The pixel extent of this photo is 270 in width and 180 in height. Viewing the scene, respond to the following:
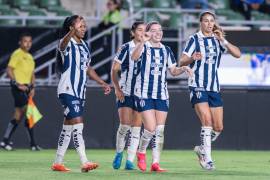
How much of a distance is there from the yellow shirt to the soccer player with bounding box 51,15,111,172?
658cm

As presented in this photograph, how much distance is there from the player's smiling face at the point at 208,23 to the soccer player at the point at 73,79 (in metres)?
1.85

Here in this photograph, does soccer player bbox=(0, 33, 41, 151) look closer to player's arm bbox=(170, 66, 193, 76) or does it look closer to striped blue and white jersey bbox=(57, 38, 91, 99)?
player's arm bbox=(170, 66, 193, 76)

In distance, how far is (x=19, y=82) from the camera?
67.7 ft

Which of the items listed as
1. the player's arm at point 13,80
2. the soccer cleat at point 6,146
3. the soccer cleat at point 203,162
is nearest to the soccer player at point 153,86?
the soccer cleat at point 203,162

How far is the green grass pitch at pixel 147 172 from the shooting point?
13.5m

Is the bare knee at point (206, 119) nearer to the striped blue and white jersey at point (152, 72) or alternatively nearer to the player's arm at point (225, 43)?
the striped blue and white jersey at point (152, 72)

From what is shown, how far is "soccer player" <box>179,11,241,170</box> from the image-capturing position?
15.0m

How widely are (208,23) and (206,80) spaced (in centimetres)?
82

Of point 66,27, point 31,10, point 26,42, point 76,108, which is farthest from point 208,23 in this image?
point 31,10

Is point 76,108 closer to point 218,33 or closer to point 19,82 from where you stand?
point 218,33

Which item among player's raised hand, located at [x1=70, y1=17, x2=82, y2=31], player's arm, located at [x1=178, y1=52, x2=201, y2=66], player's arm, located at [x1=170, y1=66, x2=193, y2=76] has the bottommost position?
player's arm, located at [x1=170, y1=66, x2=193, y2=76]

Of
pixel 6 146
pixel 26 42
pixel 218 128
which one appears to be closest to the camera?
pixel 218 128

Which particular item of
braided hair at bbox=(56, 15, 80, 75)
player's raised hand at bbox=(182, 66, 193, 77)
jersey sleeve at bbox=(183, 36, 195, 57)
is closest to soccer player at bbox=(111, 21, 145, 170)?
jersey sleeve at bbox=(183, 36, 195, 57)

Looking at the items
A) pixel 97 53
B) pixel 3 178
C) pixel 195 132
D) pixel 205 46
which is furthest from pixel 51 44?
pixel 3 178
